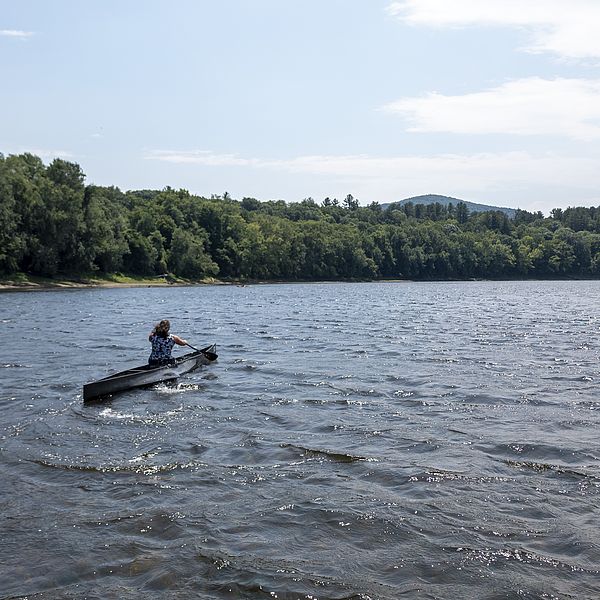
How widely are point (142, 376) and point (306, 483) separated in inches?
408

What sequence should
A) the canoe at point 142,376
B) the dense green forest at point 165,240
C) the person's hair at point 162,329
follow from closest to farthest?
the canoe at point 142,376 → the person's hair at point 162,329 → the dense green forest at point 165,240

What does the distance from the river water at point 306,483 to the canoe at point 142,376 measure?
0.49 meters

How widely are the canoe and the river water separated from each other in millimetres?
493

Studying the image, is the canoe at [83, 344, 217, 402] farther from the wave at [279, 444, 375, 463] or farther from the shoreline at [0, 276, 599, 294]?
the shoreline at [0, 276, 599, 294]

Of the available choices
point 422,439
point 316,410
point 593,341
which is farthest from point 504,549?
point 593,341

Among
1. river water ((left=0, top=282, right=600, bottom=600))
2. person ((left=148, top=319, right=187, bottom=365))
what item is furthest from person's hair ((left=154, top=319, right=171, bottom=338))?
river water ((left=0, top=282, right=600, bottom=600))

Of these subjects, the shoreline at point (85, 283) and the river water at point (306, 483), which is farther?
the shoreline at point (85, 283)

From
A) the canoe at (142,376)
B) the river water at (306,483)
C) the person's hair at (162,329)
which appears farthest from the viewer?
the person's hair at (162,329)

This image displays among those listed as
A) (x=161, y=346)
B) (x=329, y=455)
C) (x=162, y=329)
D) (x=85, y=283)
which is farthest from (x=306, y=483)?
(x=85, y=283)

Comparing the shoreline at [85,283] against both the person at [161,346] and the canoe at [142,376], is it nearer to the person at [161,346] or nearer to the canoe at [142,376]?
the canoe at [142,376]

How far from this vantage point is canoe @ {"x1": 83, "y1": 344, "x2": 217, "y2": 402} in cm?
1897

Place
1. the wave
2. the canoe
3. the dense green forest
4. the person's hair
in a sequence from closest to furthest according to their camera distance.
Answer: the wave, the canoe, the person's hair, the dense green forest

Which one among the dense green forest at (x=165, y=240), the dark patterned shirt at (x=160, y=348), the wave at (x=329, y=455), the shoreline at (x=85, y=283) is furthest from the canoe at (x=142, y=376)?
the dense green forest at (x=165, y=240)

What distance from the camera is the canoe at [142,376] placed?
19.0 m
